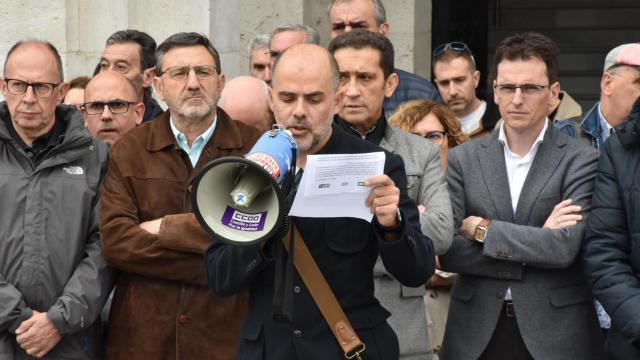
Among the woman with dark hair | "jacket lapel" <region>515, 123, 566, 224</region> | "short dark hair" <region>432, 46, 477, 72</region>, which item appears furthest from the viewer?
the woman with dark hair

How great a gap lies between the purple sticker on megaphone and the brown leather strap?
0.95ft

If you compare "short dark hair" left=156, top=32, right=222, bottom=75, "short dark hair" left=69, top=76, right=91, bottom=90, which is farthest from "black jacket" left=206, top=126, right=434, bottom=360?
"short dark hair" left=69, top=76, right=91, bottom=90

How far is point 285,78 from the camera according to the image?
489 centimetres

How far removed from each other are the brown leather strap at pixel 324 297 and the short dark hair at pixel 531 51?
1.91 meters

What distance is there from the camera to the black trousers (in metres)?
5.99

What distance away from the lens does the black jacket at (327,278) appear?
482 cm

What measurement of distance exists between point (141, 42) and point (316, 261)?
12.8ft

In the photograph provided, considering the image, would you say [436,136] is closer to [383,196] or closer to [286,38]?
[286,38]

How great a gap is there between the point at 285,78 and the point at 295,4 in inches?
205

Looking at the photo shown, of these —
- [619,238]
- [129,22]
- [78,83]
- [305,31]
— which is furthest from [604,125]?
[129,22]

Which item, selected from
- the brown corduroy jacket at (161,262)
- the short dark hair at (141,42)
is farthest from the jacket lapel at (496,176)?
the short dark hair at (141,42)

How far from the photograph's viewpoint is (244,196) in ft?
14.9

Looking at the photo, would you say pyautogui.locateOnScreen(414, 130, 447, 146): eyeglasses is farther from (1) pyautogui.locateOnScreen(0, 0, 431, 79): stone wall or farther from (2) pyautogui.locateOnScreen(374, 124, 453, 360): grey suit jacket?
(1) pyautogui.locateOnScreen(0, 0, 431, 79): stone wall

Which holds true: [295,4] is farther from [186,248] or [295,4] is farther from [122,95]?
[186,248]
